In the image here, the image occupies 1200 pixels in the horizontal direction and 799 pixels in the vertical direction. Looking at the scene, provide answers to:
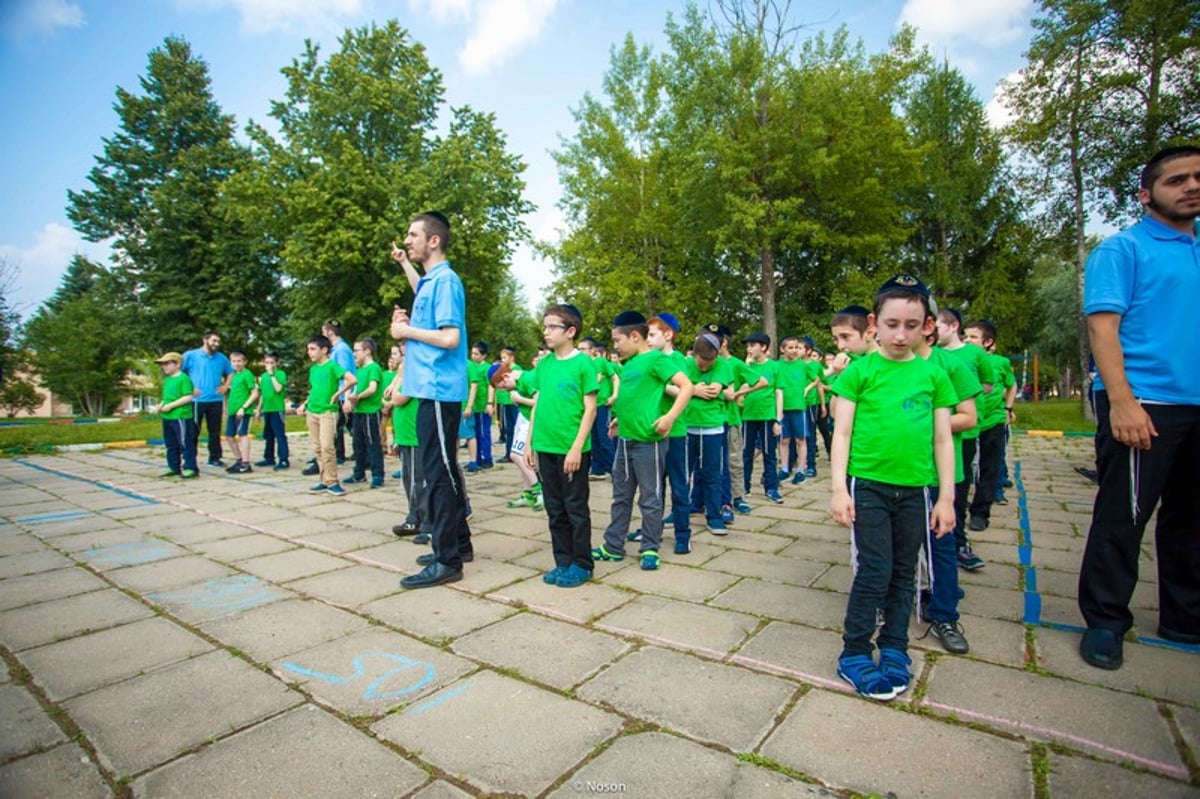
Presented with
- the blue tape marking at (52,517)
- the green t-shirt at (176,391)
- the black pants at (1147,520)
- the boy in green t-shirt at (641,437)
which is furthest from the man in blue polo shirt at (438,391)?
the green t-shirt at (176,391)

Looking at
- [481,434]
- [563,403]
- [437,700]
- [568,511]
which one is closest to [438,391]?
[563,403]

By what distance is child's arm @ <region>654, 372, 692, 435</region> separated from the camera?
418 cm

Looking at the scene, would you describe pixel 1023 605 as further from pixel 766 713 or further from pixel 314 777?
pixel 314 777

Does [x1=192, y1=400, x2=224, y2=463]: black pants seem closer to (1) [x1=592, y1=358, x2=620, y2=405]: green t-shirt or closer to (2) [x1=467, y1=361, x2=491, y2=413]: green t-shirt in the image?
(2) [x1=467, y1=361, x2=491, y2=413]: green t-shirt

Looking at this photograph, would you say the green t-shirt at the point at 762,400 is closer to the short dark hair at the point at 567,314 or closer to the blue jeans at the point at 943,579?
the short dark hair at the point at 567,314

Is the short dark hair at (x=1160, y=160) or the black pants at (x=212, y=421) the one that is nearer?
the short dark hair at (x=1160, y=160)

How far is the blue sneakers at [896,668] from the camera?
2.37 metres

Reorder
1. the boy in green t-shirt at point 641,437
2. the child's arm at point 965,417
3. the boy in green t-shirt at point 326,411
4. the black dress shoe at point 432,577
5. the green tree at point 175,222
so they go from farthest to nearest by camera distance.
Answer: the green tree at point 175,222, the boy in green t-shirt at point 326,411, the boy in green t-shirt at point 641,437, the black dress shoe at point 432,577, the child's arm at point 965,417

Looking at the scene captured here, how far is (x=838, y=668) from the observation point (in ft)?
8.45

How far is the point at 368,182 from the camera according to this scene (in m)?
22.7

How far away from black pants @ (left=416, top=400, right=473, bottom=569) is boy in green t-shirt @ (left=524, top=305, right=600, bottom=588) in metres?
0.58

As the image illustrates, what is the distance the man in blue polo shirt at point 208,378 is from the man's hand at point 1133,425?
10346mm

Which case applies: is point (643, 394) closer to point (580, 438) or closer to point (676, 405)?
point (676, 405)

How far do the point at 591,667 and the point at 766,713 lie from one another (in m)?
0.78
